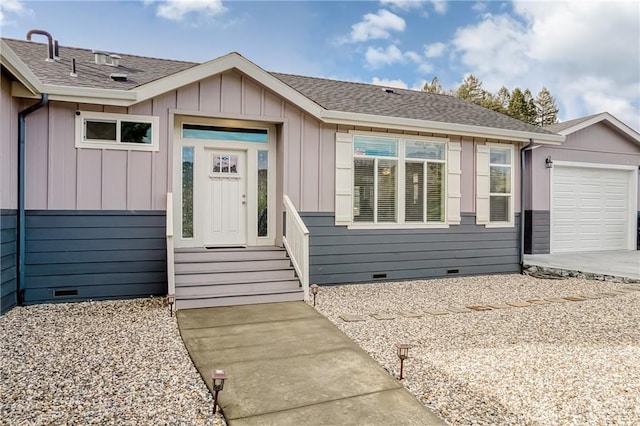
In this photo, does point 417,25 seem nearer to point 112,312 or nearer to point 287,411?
point 112,312

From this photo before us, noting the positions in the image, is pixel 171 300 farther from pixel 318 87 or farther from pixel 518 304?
pixel 318 87

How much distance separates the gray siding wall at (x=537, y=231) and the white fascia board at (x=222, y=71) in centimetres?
643

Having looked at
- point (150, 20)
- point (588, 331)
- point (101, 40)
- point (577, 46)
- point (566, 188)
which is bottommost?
point (588, 331)

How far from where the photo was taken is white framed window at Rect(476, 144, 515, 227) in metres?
7.59

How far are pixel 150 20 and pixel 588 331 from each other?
476 inches

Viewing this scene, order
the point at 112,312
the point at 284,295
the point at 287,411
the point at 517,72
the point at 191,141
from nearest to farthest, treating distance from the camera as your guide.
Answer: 1. the point at 287,411
2. the point at 112,312
3. the point at 284,295
4. the point at 191,141
5. the point at 517,72

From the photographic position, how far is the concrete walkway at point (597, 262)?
7.14 meters

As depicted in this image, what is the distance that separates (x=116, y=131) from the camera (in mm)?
5359

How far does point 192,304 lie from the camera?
190 inches

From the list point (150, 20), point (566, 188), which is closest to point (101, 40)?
point (150, 20)

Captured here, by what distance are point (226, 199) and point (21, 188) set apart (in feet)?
8.85

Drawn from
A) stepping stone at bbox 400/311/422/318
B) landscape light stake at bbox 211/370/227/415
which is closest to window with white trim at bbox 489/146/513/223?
stepping stone at bbox 400/311/422/318

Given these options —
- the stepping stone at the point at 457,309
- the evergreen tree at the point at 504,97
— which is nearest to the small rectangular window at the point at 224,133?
the stepping stone at the point at 457,309

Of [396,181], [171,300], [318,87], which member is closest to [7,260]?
[171,300]
